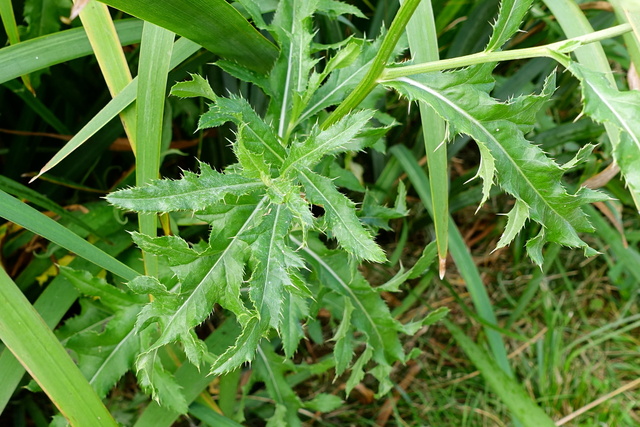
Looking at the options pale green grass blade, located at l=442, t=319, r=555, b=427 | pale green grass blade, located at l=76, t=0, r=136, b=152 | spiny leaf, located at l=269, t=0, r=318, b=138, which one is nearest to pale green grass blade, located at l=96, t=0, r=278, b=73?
spiny leaf, located at l=269, t=0, r=318, b=138

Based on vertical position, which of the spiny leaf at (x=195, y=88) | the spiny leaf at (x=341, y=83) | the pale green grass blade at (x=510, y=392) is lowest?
the pale green grass blade at (x=510, y=392)

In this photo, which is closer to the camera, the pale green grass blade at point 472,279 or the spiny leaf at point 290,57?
the spiny leaf at point 290,57

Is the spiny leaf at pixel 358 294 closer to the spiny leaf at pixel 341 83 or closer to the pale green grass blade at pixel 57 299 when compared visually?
the spiny leaf at pixel 341 83

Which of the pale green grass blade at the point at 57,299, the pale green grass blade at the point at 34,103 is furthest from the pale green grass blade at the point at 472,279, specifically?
the pale green grass blade at the point at 34,103

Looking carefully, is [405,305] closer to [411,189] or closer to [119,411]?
[411,189]

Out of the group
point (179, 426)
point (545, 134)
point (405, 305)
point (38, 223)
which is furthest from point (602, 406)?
point (38, 223)

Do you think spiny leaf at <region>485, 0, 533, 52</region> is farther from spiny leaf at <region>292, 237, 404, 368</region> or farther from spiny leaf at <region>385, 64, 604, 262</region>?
spiny leaf at <region>292, 237, 404, 368</region>

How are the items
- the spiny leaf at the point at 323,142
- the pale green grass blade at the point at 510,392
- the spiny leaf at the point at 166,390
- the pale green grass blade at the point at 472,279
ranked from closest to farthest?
the spiny leaf at the point at 323,142, the spiny leaf at the point at 166,390, the pale green grass blade at the point at 510,392, the pale green grass blade at the point at 472,279
